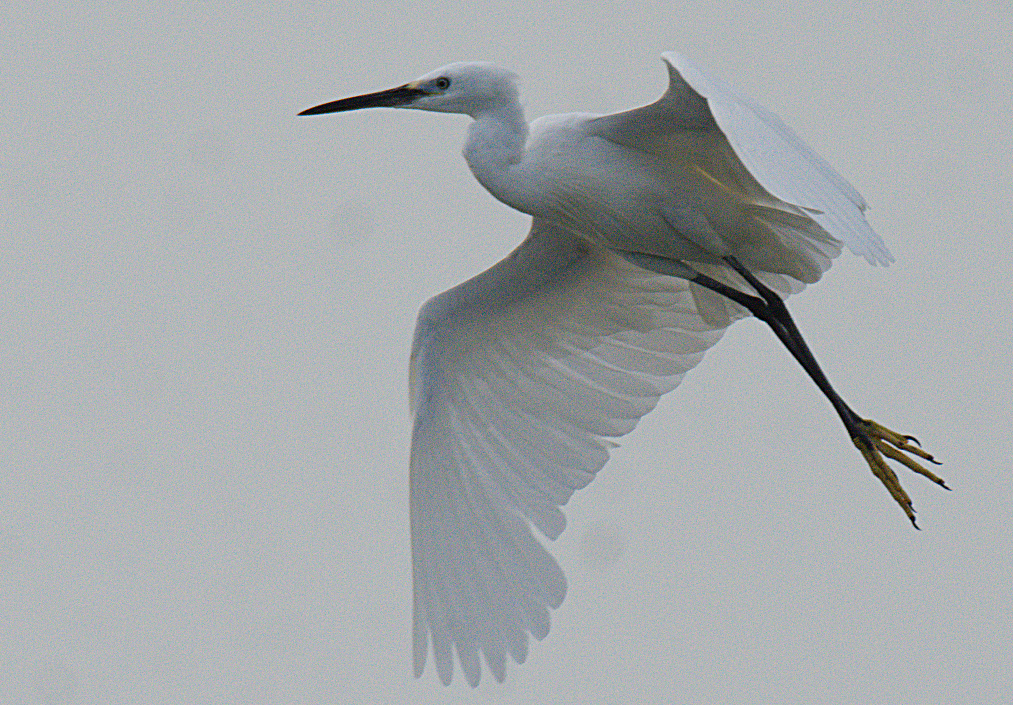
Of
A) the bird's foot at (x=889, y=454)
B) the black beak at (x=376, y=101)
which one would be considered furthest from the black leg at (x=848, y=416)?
the black beak at (x=376, y=101)

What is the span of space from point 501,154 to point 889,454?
7.23ft

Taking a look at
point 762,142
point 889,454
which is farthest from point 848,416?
point 762,142

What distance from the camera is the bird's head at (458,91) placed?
6.43 meters

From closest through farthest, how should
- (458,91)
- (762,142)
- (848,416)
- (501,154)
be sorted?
(762,142) < (501,154) < (458,91) < (848,416)

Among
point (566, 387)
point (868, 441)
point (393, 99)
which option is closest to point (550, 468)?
point (566, 387)

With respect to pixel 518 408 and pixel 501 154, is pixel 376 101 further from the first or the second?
pixel 518 408

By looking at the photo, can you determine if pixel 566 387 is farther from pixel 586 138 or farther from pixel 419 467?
pixel 586 138

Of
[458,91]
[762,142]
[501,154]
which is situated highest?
[458,91]

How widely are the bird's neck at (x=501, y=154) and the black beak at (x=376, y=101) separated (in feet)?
1.04

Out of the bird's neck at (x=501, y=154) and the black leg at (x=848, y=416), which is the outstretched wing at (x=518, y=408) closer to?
the black leg at (x=848, y=416)

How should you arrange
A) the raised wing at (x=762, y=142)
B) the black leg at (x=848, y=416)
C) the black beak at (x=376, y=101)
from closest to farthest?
the raised wing at (x=762, y=142) < the black beak at (x=376, y=101) < the black leg at (x=848, y=416)

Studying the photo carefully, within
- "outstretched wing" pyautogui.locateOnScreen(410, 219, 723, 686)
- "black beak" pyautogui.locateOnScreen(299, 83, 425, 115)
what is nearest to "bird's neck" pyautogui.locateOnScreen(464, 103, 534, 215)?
"black beak" pyautogui.locateOnScreen(299, 83, 425, 115)

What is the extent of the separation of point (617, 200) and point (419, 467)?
1713 millimetres

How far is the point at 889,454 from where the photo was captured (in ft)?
23.6
